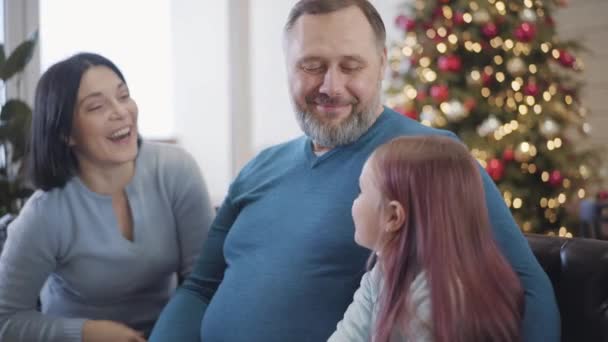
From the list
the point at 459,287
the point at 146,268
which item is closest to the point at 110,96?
the point at 146,268

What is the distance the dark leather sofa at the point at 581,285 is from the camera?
1058mm

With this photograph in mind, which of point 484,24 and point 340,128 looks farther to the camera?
point 484,24

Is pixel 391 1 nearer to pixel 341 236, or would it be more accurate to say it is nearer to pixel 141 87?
pixel 141 87

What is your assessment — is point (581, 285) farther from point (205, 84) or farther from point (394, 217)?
point (205, 84)

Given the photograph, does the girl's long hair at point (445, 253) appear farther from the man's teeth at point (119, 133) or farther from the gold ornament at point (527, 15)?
the gold ornament at point (527, 15)

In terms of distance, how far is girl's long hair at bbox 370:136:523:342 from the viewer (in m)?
0.92

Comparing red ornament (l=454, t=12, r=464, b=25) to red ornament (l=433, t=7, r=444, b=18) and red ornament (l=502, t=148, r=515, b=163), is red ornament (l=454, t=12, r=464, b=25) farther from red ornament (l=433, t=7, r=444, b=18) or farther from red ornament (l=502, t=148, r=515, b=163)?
red ornament (l=502, t=148, r=515, b=163)

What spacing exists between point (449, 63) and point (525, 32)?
1.71 ft

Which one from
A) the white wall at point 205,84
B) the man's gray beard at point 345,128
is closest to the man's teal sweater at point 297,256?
the man's gray beard at point 345,128

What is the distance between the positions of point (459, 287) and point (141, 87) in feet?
14.9

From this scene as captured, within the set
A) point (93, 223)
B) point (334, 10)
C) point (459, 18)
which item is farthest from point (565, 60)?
point (93, 223)

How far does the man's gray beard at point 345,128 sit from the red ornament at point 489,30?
243cm

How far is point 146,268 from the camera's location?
1.62m

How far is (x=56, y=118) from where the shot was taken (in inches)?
61.9
